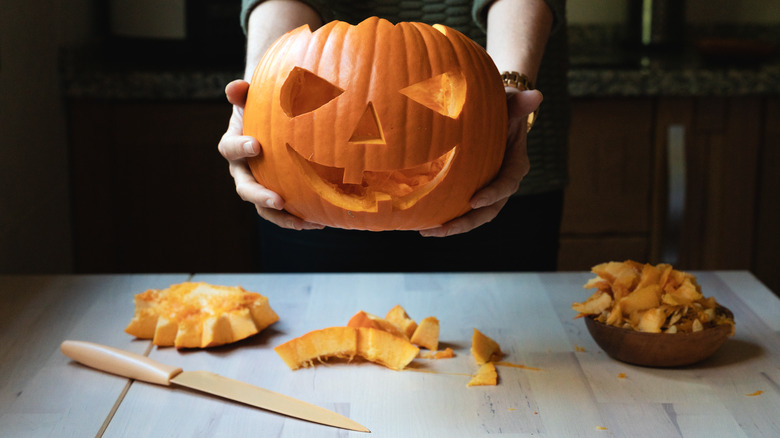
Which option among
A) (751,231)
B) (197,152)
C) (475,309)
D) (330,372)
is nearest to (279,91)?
(330,372)

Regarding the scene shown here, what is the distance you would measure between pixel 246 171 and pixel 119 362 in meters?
0.27

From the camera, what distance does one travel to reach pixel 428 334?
3.24ft

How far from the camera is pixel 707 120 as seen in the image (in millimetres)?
2133

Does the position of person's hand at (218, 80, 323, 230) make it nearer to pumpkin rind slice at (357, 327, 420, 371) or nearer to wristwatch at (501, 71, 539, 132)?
pumpkin rind slice at (357, 327, 420, 371)

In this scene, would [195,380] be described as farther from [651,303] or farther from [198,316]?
[651,303]

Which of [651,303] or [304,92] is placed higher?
[304,92]

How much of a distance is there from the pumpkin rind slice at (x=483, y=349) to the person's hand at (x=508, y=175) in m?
0.14

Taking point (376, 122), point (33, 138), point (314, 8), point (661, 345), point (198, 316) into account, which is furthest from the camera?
point (33, 138)

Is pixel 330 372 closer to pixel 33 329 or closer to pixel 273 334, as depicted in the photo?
pixel 273 334

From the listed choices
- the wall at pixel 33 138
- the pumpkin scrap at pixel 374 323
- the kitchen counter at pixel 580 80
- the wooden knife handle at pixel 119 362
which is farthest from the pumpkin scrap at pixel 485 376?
the kitchen counter at pixel 580 80

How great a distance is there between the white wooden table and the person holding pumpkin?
13 cm

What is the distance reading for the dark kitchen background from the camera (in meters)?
2.05

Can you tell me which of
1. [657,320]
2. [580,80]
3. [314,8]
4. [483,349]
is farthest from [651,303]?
[580,80]

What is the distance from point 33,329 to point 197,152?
1.12 m
